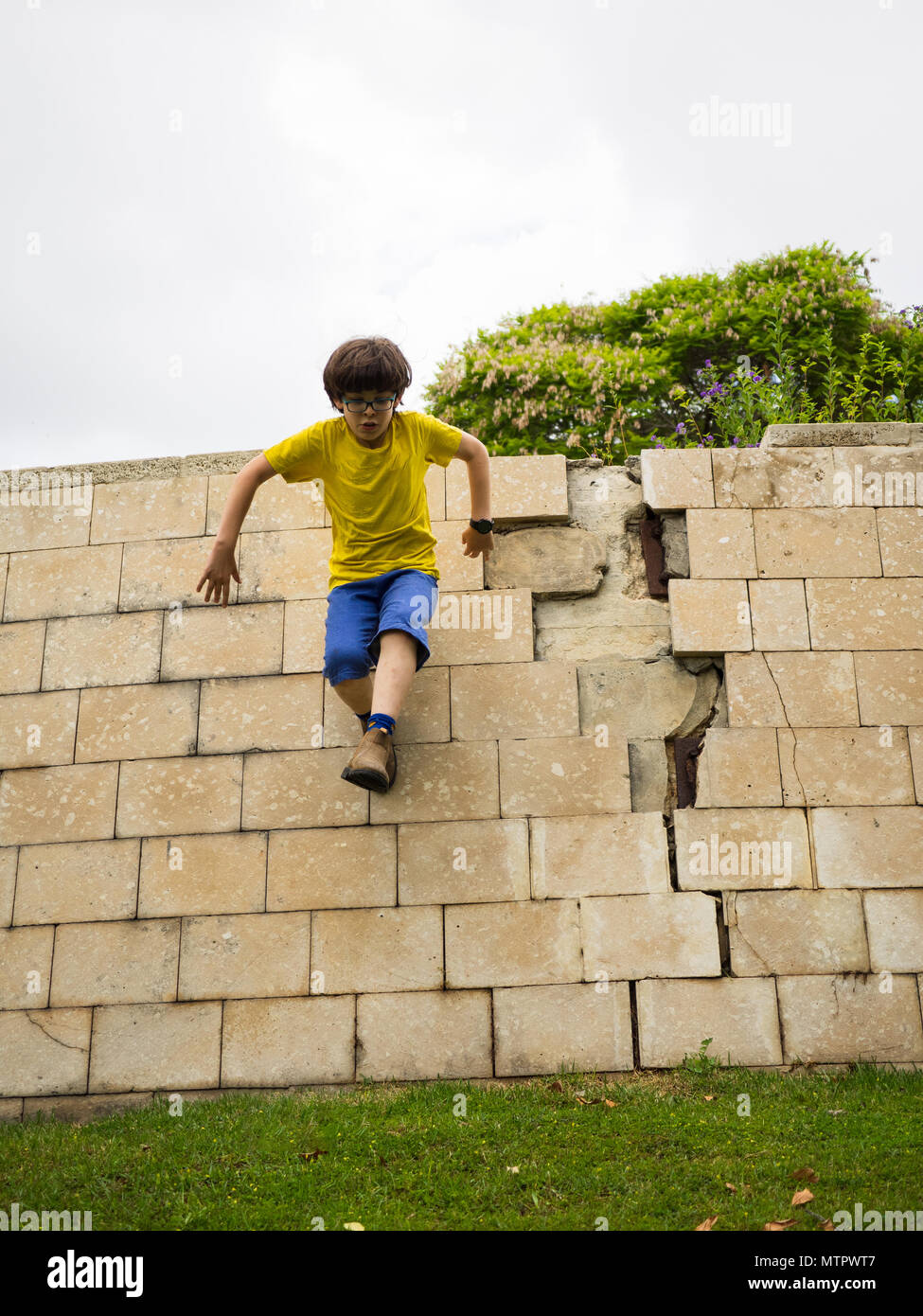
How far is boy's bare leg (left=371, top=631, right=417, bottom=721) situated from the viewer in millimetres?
4117

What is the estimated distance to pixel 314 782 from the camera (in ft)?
15.4

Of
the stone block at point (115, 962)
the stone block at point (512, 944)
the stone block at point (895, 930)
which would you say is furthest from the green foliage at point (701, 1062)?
the stone block at point (115, 962)

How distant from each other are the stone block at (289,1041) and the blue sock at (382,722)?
124 centimetres

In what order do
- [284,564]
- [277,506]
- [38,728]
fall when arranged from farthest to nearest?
[277,506] < [284,564] < [38,728]

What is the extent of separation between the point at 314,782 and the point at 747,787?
78.0 inches

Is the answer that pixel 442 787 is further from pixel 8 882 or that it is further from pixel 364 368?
pixel 8 882

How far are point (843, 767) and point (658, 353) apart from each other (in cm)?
866

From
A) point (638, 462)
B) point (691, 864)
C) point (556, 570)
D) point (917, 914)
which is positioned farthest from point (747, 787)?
point (638, 462)

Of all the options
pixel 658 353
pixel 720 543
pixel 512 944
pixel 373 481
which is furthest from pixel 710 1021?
pixel 658 353

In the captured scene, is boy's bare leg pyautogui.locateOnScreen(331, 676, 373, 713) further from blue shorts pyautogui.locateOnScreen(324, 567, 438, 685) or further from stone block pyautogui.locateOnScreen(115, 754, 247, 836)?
stone block pyautogui.locateOnScreen(115, 754, 247, 836)

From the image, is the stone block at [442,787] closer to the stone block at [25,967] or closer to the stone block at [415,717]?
the stone block at [415,717]

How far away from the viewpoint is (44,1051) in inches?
175

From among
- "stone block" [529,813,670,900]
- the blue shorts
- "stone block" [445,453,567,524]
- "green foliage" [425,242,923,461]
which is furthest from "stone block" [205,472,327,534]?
"green foliage" [425,242,923,461]

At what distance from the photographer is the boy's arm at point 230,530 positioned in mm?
4289
